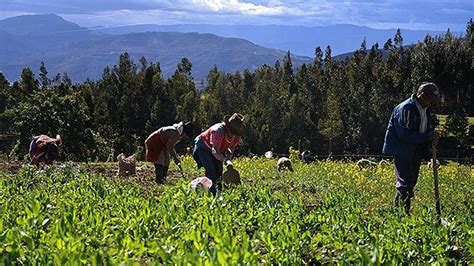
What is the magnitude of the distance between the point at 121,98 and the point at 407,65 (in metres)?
29.5

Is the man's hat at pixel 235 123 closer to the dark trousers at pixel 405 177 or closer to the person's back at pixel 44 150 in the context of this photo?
the dark trousers at pixel 405 177

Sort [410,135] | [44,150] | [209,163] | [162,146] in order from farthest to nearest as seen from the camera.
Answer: [44,150], [162,146], [209,163], [410,135]

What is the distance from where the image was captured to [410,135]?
8.59 m


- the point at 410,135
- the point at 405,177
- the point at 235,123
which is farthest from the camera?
the point at 235,123

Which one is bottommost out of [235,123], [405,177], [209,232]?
[405,177]

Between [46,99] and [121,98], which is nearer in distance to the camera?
[46,99]

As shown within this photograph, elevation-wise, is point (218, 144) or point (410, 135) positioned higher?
point (410, 135)

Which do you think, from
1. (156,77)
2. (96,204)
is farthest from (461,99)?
(96,204)

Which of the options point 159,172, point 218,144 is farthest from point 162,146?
point 218,144

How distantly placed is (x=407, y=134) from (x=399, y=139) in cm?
27

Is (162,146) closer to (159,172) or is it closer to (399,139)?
(159,172)

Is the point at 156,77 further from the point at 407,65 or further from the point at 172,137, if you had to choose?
the point at 172,137

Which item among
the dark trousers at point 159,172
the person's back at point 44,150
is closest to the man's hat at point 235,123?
the dark trousers at point 159,172

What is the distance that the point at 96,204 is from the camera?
6.60m
